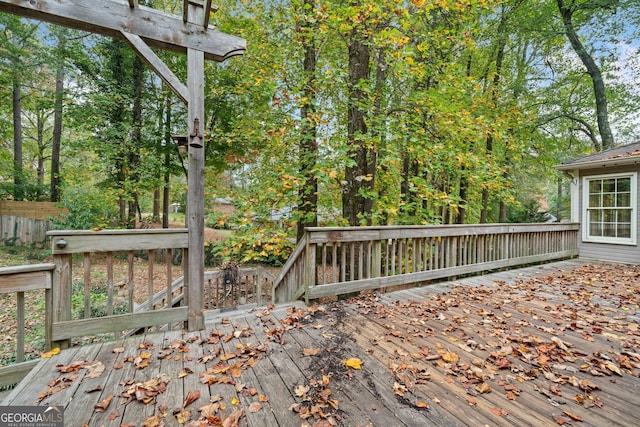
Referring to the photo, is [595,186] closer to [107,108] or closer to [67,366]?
[67,366]

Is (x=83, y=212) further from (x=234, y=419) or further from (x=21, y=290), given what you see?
(x=234, y=419)

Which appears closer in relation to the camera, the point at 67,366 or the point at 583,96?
the point at 67,366

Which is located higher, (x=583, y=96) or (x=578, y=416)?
(x=583, y=96)

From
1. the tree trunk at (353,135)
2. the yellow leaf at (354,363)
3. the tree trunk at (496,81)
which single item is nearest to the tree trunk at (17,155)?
the tree trunk at (353,135)

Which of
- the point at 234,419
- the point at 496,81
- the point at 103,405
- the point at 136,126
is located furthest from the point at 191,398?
the point at 496,81

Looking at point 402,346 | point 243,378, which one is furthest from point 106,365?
point 402,346

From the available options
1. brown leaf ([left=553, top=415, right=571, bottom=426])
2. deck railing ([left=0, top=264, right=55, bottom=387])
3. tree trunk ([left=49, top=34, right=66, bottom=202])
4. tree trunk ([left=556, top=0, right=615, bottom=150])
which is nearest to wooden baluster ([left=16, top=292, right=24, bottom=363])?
deck railing ([left=0, top=264, right=55, bottom=387])

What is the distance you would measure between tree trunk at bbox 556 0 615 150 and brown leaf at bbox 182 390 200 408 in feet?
40.5

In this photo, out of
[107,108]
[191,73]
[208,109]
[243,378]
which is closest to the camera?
[243,378]

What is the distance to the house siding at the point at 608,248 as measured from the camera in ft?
20.3

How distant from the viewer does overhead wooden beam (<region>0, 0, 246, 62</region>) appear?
7.18 feet

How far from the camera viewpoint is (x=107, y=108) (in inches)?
302

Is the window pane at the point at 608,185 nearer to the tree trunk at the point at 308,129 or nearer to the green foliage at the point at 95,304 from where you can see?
the tree trunk at the point at 308,129

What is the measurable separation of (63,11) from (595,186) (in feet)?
32.6
